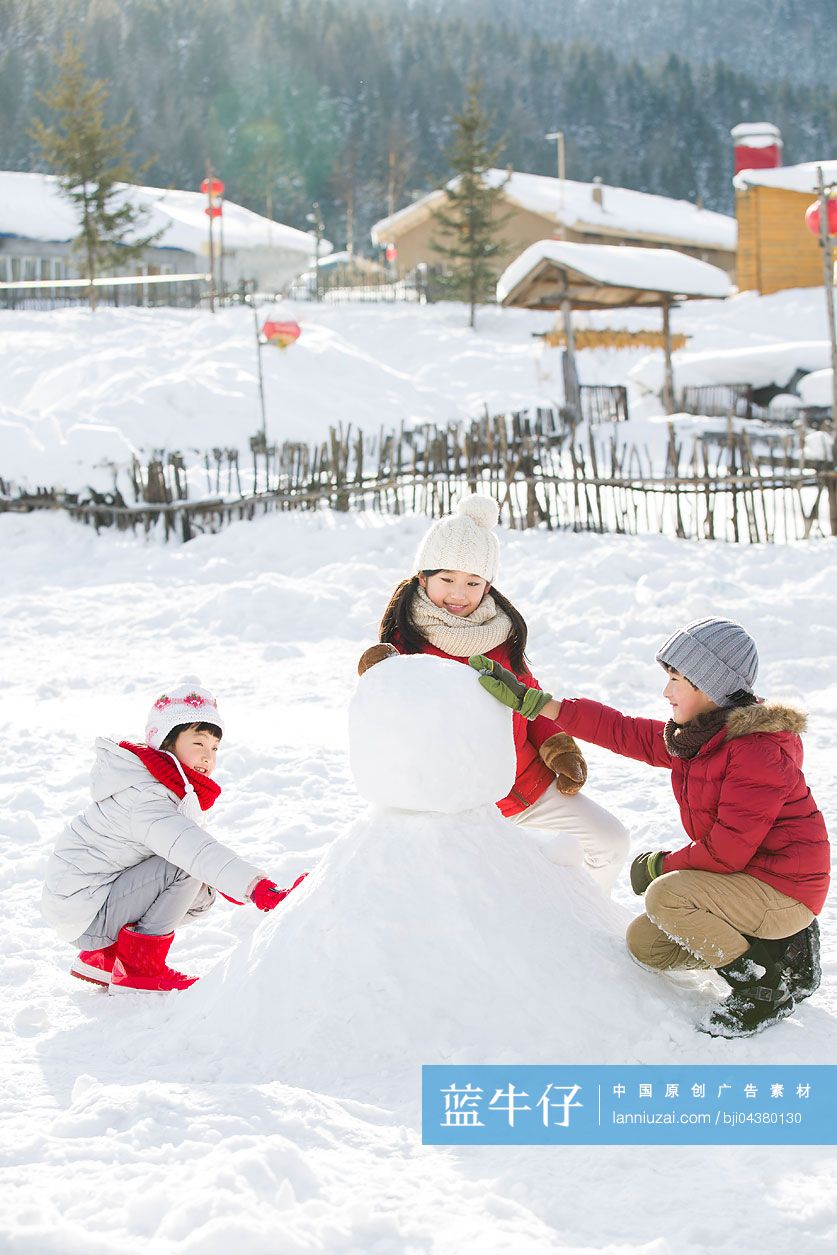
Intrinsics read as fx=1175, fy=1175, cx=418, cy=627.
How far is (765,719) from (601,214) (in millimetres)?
34522

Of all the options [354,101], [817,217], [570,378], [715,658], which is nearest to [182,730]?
[715,658]

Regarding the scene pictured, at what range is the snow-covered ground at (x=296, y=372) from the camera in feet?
50.6

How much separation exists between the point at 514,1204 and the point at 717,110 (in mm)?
82678

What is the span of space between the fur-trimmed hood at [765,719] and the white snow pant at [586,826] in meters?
0.65

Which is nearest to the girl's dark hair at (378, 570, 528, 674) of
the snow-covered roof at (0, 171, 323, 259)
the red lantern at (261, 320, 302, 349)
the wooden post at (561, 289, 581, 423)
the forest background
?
the red lantern at (261, 320, 302, 349)

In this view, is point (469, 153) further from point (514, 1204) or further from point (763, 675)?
point (514, 1204)

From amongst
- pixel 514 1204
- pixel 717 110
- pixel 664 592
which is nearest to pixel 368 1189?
pixel 514 1204

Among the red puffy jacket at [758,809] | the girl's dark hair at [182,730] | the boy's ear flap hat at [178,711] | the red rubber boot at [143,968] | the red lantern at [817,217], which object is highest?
the red lantern at [817,217]

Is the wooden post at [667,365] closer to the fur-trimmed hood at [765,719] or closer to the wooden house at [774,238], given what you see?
the wooden house at [774,238]

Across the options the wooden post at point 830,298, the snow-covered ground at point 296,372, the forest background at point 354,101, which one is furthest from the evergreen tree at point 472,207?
the forest background at point 354,101

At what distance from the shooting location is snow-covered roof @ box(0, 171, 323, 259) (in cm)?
3228

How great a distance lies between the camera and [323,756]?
5.04 m

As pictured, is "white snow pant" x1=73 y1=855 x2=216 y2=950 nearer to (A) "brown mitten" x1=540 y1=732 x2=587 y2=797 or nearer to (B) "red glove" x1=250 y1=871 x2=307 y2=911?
(B) "red glove" x1=250 y1=871 x2=307 y2=911

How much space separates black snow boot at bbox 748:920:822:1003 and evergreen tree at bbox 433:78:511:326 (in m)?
25.9
